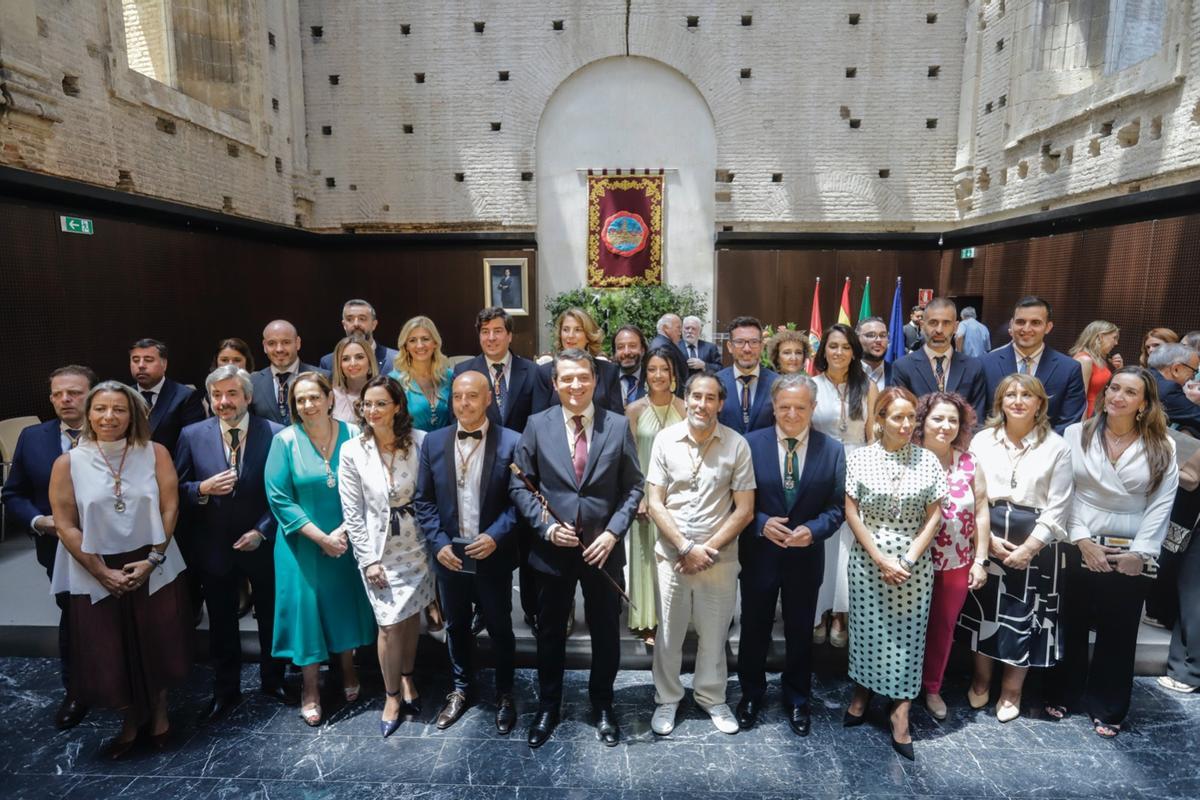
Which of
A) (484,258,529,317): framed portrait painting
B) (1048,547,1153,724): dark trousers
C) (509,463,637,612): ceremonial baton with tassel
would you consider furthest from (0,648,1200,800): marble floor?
(484,258,529,317): framed portrait painting

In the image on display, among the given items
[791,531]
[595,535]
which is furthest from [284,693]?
[791,531]

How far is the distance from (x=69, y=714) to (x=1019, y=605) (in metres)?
4.56

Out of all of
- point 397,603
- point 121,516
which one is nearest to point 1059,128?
point 397,603

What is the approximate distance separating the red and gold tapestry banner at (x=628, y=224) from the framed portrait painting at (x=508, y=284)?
4.04 ft

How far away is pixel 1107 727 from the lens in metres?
2.93

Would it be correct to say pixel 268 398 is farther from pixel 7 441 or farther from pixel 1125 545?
pixel 1125 545

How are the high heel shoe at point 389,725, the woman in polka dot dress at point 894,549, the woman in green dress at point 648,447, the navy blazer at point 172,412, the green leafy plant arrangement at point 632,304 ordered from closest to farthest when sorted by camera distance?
the woman in polka dot dress at point 894,549, the high heel shoe at point 389,725, the woman in green dress at point 648,447, the navy blazer at point 172,412, the green leafy plant arrangement at point 632,304

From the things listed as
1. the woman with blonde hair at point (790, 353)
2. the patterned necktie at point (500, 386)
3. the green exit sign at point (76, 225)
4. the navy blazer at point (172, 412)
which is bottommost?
the navy blazer at point (172, 412)

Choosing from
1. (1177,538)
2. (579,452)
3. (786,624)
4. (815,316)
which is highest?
(815,316)

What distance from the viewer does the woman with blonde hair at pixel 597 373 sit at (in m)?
3.55

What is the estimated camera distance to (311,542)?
294 cm

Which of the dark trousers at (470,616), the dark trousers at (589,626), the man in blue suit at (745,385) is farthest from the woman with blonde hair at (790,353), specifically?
the dark trousers at (470,616)

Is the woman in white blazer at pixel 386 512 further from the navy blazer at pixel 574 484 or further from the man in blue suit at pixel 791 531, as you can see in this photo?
the man in blue suit at pixel 791 531

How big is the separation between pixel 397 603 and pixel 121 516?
1.22 metres
